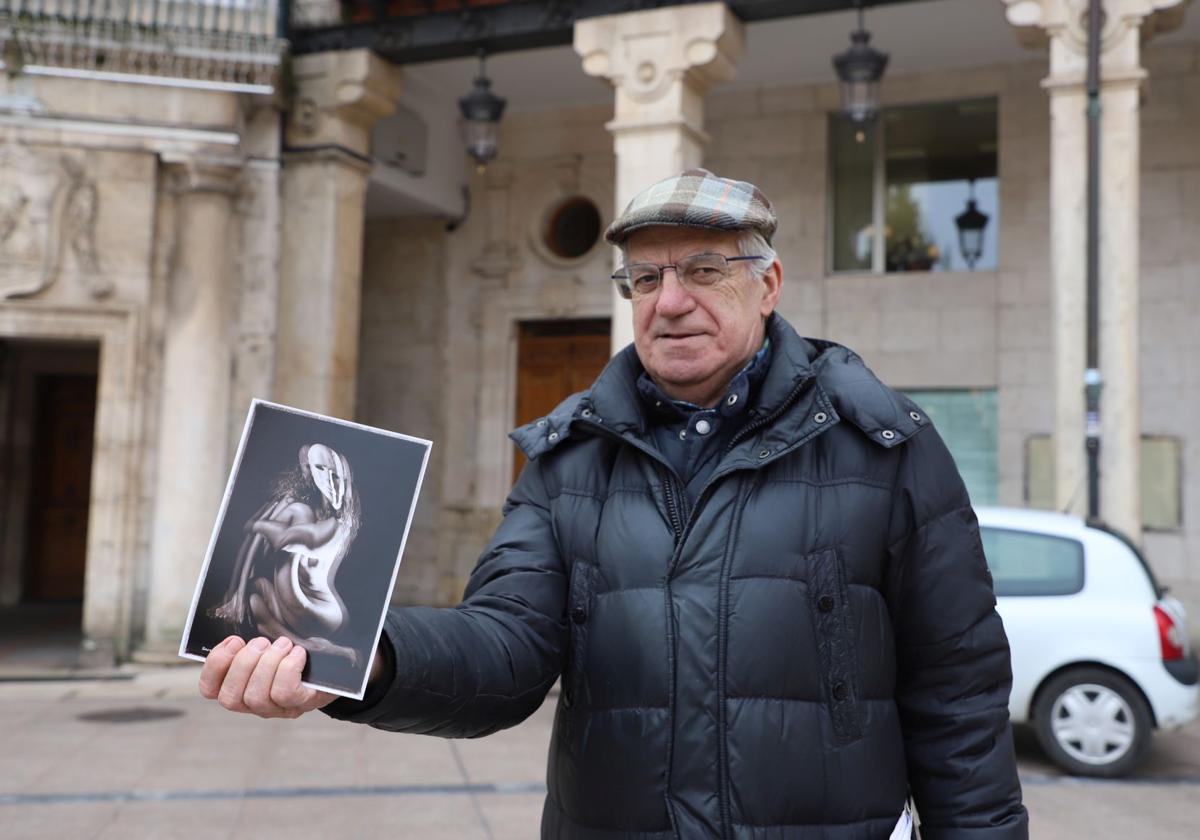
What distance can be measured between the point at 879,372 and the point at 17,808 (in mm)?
10026

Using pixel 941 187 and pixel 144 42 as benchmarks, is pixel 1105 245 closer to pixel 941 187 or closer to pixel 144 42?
pixel 941 187

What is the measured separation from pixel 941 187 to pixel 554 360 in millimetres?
5139

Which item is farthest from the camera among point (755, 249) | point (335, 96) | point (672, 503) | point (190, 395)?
point (335, 96)

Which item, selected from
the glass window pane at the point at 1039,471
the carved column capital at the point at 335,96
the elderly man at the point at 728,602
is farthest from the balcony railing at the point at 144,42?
the elderly man at the point at 728,602

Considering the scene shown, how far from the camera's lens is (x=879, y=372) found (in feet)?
44.5

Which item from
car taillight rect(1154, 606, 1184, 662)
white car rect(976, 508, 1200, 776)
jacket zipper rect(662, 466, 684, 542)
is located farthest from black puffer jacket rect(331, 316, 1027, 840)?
car taillight rect(1154, 606, 1184, 662)

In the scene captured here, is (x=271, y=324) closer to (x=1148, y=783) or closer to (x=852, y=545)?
(x=1148, y=783)

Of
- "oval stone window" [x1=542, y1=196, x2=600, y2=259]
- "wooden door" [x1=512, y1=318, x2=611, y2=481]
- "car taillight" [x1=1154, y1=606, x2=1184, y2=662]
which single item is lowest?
"car taillight" [x1=1154, y1=606, x2=1184, y2=662]

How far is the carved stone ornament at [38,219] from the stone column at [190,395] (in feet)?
2.64

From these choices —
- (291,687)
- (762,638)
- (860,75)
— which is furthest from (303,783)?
(860,75)

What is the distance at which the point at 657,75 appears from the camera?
10.6 meters

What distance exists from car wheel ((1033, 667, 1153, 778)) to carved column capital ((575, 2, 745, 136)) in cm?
571

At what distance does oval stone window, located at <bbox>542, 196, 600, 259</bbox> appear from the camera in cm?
1502

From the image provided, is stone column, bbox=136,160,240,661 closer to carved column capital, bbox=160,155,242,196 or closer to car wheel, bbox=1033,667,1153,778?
carved column capital, bbox=160,155,242,196
